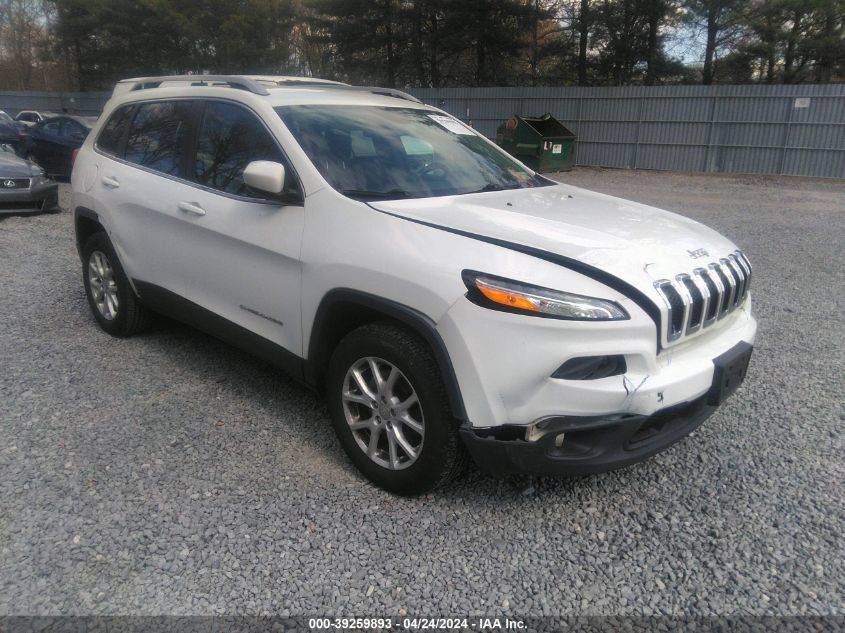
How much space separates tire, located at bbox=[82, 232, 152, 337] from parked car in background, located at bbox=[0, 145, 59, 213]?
6.35 metres

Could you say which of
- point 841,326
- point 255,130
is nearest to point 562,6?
point 841,326

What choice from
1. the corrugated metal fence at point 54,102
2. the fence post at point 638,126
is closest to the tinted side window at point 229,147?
the fence post at point 638,126

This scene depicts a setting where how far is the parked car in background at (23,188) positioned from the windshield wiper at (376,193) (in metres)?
9.20

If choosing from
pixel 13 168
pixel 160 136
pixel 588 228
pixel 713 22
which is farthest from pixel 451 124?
pixel 713 22

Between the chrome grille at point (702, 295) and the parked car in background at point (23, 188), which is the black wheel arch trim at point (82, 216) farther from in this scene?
the parked car in background at point (23, 188)

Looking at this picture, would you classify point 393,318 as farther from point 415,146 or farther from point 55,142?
point 55,142

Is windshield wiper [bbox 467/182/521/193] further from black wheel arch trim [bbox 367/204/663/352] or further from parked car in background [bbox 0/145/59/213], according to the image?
parked car in background [bbox 0/145/59/213]

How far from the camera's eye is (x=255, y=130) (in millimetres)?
3584

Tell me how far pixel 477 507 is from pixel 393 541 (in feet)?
1.43

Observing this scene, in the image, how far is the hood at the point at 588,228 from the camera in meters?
2.66

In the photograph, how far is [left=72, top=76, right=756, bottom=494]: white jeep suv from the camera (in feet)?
8.19

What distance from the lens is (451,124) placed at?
14.1 feet

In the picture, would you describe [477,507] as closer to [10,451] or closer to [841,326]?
[10,451]

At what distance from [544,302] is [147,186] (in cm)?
296
